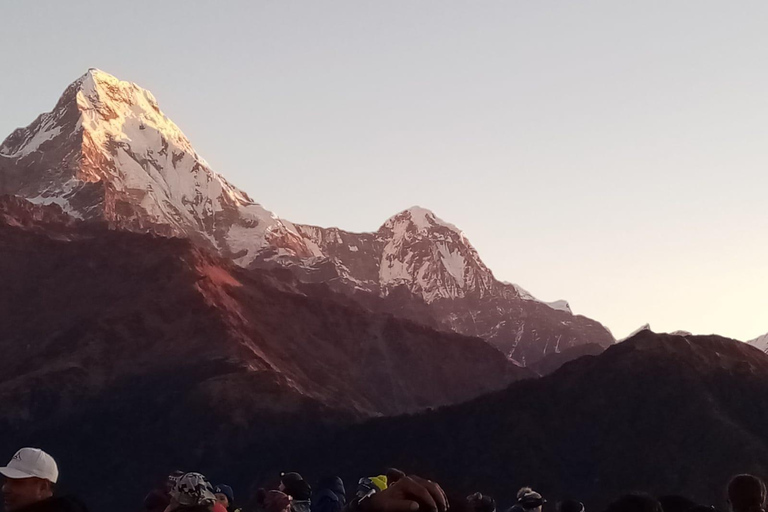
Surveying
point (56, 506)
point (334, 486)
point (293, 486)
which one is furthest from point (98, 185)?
point (56, 506)

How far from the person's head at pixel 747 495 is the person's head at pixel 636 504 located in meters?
0.94

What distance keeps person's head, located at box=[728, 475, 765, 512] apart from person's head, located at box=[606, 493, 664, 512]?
0.94 meters

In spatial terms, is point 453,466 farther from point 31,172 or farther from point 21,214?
point 31,172

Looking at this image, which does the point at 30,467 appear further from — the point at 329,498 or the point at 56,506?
the point at 329,498

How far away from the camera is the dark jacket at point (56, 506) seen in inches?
208

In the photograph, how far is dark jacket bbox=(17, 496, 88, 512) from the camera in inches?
208

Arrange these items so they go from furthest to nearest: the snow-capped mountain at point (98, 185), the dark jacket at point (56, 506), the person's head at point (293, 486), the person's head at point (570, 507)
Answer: the snow-capped mountain at point (98, 185), the person's head at point (293, 486), the person's head at point (570, 507), the dark jacket at point (56, 506)

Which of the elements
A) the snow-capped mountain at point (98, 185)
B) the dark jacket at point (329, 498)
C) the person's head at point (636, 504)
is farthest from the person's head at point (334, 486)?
the snow-capped mountain at point (98, 185)

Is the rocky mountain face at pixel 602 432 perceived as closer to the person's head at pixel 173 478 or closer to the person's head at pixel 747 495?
the person's head at pixel 747 495

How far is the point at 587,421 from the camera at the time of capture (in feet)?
257

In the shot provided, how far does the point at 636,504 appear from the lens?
6.00 m

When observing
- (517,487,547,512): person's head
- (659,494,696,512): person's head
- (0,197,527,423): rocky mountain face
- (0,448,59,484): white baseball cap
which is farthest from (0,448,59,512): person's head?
(0,197,527,423): rocky mountain face

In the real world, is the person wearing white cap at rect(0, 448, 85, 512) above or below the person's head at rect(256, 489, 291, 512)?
above

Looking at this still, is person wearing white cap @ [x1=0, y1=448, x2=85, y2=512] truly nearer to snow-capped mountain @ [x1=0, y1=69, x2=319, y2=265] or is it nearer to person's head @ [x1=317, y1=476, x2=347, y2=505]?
person's head @ [x1=317, y1=476, x2=347, y2=505]
